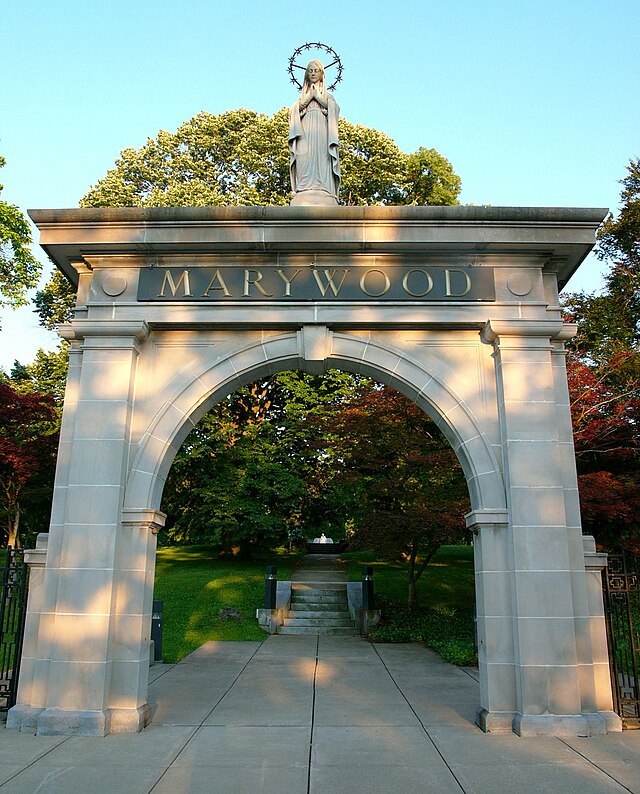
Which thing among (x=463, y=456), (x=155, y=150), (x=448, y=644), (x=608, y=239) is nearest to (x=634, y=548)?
(x=448, y=644)

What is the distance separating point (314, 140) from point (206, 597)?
12778 millimetres

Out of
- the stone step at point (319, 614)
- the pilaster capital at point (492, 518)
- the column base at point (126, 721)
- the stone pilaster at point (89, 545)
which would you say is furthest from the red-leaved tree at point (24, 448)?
the pilaster capital at point (492, 518)

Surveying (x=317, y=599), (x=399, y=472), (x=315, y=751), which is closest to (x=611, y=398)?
(x=399, y=472)

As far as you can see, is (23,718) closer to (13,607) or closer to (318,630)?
(13,607)

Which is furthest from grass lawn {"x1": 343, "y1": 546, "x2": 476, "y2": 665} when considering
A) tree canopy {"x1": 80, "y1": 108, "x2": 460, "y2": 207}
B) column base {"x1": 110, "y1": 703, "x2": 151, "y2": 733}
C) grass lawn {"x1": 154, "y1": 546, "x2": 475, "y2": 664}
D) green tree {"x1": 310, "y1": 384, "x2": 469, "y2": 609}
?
tree canopy {"x1": 80, "y1": 108, "x2": 460, "y2": 207}

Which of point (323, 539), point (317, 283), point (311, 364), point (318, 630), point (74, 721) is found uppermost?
point (317, 283)

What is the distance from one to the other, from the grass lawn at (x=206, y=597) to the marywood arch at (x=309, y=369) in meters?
5.59

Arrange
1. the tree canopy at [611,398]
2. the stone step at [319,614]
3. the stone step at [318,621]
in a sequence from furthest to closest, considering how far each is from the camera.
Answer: the stone step at [319,614] → the stone step at [318,621] → the tree canopy at [611,398]

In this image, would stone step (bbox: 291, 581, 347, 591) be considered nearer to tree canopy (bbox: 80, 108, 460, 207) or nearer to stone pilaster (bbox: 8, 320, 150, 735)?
stone pilaster (bbox: 8, 320, 150, 735)

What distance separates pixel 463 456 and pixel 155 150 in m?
20.4

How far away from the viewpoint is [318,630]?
1562cm

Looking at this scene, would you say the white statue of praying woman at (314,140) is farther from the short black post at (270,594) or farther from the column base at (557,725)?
the short black post at (270,594)

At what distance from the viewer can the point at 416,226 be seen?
7.77 m

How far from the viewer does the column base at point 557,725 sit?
6.47 meters
